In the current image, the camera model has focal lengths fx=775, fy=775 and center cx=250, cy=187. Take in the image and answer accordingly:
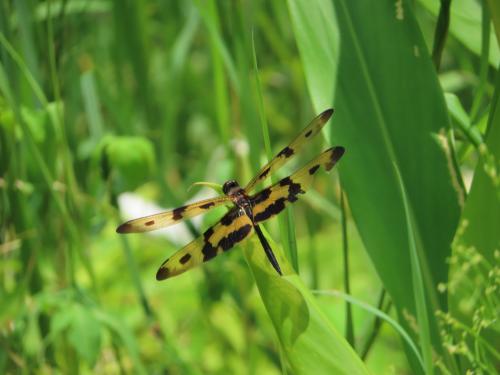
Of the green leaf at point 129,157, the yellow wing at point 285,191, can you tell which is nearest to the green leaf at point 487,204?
the yellow wing at point 285,191

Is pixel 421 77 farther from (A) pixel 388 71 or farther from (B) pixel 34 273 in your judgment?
(B) pixel 34 273

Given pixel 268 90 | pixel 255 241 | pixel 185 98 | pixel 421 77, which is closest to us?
pixel 255 241

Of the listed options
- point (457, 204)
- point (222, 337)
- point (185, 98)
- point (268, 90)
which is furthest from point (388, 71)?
point (268, 90)

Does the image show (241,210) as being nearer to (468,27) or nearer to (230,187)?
(230,187)

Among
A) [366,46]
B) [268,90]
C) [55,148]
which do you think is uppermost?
[268,90]

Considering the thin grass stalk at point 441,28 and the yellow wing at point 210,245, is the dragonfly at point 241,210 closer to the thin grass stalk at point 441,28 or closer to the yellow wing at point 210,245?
the yellow wing at point 210,245

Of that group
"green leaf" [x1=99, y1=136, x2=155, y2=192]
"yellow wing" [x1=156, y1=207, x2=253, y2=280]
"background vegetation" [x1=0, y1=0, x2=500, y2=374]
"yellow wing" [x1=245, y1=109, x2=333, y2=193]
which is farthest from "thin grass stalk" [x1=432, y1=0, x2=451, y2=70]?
"green leaf" [x1=99, y1=136, x2=155, y2=192]
